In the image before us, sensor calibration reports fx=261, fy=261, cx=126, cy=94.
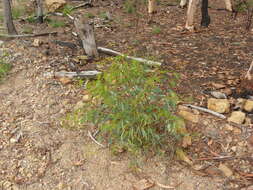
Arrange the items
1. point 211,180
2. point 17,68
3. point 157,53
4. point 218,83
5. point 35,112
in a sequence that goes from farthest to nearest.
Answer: point 157,53 → point 17,68 → point 218,83 → point 35,112 → point 211,180

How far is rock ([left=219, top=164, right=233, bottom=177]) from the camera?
105 inches

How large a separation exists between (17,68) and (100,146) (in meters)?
2.32

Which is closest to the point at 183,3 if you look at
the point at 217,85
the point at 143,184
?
the point at 217,85

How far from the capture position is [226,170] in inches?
106

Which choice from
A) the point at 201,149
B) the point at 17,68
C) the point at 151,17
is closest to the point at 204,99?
the point at 201,149

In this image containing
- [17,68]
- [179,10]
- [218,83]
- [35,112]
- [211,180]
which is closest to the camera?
[211,180]

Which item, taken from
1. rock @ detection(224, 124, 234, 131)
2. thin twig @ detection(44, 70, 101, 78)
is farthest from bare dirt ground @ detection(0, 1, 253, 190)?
thin twig @ detection(44, 70, 101, 78)

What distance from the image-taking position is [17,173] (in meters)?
2.74

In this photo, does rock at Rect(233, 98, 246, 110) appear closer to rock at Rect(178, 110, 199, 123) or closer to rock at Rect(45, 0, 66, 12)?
rock at Rect(178, 110, 199, 123)

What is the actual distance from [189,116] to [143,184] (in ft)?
3.58

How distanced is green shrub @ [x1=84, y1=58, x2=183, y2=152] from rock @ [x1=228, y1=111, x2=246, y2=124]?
0.80 metres

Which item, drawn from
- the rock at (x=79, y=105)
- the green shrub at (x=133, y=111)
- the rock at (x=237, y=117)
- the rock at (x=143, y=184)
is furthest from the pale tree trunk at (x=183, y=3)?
the rock at (x=143, y=184)

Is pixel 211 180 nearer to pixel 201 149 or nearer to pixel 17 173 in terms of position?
pixel 201 149

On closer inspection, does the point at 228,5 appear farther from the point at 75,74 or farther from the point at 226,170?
the point at 226,170
